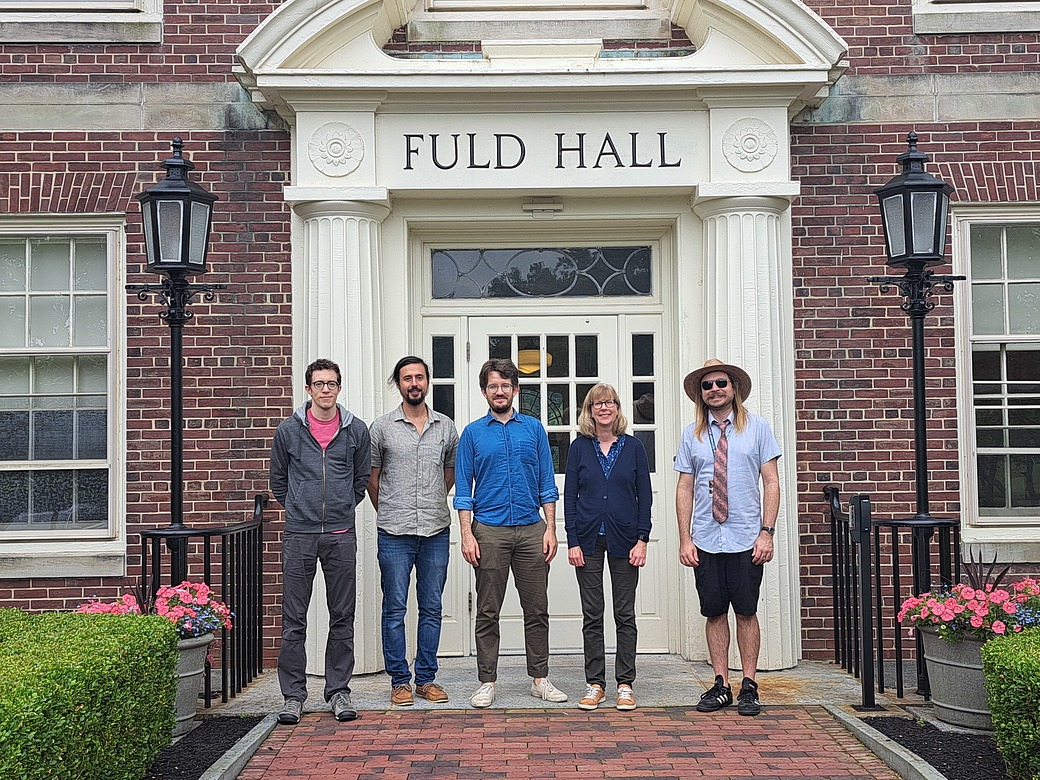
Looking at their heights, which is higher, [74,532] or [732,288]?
[732,288]

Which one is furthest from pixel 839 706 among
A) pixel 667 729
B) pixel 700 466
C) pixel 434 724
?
pixel 434 724

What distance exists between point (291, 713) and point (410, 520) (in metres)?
1.22

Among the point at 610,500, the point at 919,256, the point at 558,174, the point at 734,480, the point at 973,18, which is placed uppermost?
the point at 973,18

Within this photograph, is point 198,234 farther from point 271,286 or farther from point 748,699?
point 748,699

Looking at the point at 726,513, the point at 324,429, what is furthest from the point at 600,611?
the point at 324,429

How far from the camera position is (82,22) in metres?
8.16

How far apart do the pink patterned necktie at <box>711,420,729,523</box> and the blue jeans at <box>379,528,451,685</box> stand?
154 cm

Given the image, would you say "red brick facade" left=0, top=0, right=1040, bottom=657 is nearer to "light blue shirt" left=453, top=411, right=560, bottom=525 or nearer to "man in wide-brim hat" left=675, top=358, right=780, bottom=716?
"man in wide-brim hat" left=675, top=358, right=780, bottom=716

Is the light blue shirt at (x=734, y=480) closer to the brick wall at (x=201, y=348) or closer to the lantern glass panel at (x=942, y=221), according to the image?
the lantern glass panel at (x=942, y=221)

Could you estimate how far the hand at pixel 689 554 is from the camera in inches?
260

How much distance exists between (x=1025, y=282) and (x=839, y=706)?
343cm

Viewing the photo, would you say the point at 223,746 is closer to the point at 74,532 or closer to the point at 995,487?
the point at 74,532

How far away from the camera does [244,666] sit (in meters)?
7.38

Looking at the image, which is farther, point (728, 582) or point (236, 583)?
point (236, 583)
